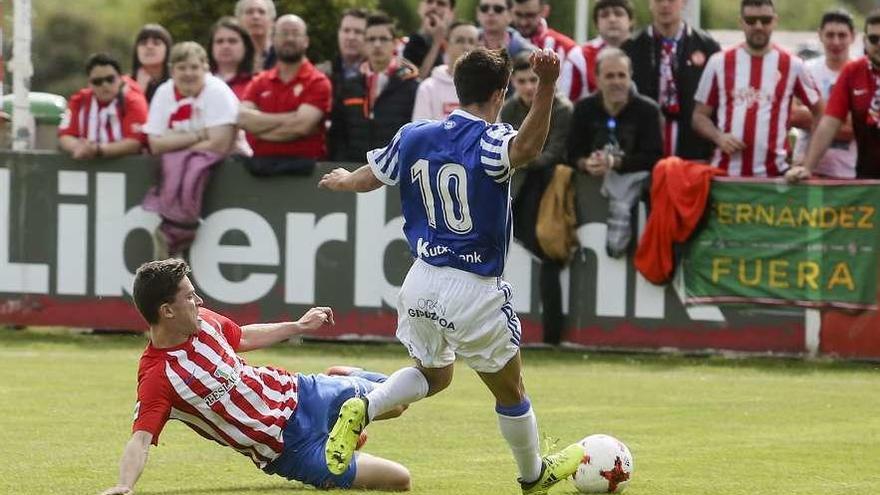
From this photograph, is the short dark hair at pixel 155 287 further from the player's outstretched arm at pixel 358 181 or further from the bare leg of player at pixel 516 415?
the bare leg of player at pixel 516 415

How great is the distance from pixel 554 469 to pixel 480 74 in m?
1.71

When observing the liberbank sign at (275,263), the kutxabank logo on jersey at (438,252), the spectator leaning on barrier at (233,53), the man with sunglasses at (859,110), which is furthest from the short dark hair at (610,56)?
the kutxabank logo on jersey at (438,252)

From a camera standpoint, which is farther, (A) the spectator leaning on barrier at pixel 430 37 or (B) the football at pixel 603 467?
(A) the spectator leaning on barrier at pixel 430 37

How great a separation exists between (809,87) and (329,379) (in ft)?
22.3

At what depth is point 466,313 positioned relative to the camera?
286 inches

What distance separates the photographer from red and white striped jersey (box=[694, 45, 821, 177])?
13.5m

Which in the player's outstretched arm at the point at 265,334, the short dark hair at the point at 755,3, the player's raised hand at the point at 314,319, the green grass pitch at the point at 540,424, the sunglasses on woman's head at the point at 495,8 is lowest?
the green grass pitch at the point at 540,424

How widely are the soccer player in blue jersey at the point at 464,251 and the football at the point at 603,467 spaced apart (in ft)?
1.09

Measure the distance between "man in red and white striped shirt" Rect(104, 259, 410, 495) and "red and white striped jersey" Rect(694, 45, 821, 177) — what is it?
20.9 ft

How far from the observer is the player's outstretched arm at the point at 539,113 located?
22.2 ft

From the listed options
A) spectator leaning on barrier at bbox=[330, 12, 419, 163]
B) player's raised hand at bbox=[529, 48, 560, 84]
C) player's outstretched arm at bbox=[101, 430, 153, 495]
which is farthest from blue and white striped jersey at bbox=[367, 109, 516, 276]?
spectator leaning on barrier at bbox=[330, 12, 419, 163]

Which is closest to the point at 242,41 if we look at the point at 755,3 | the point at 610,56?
the point at 610,56

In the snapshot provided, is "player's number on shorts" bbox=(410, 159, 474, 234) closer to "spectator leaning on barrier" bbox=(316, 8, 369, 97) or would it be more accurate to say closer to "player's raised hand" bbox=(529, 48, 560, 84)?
"player's raised hand" bbox=(529, 48, 560, 84)

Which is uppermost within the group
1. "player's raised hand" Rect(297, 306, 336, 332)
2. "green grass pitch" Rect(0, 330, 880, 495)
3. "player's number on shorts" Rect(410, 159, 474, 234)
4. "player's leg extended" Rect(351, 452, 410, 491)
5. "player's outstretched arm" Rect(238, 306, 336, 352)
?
"player's number on shorts" Rect(410, 159, 474, 234)
